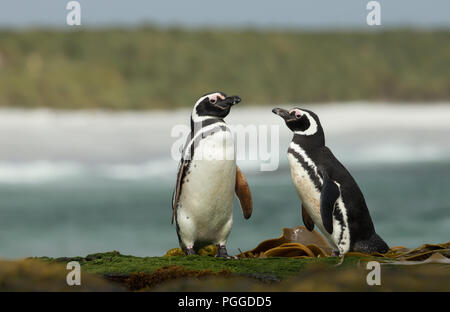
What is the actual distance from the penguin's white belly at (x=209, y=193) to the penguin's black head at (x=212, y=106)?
0.11m

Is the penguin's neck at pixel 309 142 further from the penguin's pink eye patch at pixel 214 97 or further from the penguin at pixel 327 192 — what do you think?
the penguin's pink eye patch at pixel 214 97

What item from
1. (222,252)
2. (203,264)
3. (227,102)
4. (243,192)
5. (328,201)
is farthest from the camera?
(243,192)

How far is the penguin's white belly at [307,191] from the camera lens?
10.3 feet

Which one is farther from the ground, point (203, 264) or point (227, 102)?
point (227, 102)

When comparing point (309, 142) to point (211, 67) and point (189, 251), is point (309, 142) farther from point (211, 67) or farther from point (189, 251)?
point (211, 67)

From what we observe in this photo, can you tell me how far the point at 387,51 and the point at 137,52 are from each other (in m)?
5.50

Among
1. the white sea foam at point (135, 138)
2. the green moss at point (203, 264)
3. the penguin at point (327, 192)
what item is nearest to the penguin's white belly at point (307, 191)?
the penguin at point (327, 192)

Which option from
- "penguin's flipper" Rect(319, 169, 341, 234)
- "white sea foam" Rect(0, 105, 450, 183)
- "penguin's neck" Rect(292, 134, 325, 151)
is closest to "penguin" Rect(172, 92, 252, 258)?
"penguin's neck" Rect(292, 134, 325, 151)

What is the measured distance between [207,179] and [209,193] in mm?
73

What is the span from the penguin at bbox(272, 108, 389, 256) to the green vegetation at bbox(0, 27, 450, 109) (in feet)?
28.0

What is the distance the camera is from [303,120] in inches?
127

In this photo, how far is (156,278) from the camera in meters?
2.45

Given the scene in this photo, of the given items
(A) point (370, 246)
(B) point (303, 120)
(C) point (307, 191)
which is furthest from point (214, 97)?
(A) point (370, 246)
